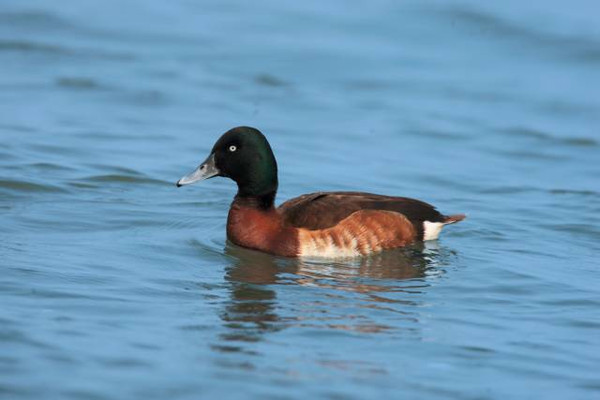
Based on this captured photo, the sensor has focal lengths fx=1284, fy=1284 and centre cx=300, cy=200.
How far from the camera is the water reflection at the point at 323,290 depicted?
25.9 ft

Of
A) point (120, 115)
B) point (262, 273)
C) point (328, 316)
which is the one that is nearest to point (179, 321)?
point (328, 316)

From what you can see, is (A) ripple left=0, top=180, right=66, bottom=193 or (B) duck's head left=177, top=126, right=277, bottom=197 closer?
(B) duck's head left=177, top=126, right=277, bottom=197

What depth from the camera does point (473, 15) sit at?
67.5ft

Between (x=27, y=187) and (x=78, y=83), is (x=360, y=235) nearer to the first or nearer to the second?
(x=27, y=187)

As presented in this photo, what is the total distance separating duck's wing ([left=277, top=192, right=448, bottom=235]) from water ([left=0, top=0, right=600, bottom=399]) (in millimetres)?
334

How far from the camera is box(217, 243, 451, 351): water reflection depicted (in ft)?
25.9

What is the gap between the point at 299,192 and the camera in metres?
12.3

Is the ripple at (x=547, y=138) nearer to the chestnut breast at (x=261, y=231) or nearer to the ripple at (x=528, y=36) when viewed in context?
the ripple at (x=528, y=36)

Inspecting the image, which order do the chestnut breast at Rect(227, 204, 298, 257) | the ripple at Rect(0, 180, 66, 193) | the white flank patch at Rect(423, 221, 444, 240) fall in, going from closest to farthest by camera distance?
the chestnut breast at Rect(227, 204, 298, 257) → the white flank patch at Rect(423, 221, 444, 240) → the ripple at Rect(0, 180, 66, 193)

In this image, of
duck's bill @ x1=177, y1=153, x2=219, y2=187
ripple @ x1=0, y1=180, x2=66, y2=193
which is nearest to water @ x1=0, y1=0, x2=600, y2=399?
ripple @ x1=0, y1=180, x2=66, y2=193

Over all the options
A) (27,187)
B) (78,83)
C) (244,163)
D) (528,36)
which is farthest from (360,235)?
(528,36)

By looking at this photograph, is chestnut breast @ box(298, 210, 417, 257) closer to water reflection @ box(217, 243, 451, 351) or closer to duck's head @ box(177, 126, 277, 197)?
water reflection @ box(217, 243, 451, 351)

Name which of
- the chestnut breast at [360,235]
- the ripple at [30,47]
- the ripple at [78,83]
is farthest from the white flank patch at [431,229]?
the ripple at [30,47]

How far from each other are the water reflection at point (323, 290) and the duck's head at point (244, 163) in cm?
54
